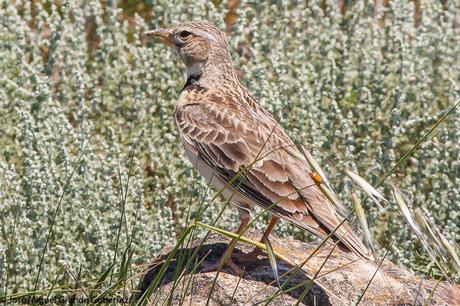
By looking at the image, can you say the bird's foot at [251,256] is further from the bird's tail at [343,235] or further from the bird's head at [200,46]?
the bird's head at [200,46]

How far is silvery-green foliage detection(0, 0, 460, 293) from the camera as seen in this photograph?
6531 mm

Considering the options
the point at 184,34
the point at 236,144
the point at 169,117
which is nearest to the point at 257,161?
the point at 236,144

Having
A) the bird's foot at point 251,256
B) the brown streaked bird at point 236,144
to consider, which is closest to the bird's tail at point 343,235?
the brown streaked bird at point 236,144

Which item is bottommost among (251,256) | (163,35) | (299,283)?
(251,256)

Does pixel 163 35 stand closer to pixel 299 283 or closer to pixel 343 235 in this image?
pixel 299 283

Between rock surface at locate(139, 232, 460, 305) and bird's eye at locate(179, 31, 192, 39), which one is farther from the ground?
bird's eye at locate(179, 31, 192, 39)

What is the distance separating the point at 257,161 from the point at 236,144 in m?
0.49

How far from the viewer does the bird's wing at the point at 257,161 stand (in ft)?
16.9

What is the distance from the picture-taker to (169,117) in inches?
297

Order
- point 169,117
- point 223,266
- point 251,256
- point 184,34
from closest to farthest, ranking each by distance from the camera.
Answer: point 223,266 → point 251,256 → point 184,34 → point 169,117

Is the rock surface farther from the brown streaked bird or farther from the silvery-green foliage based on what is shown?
the silvery-green foliage

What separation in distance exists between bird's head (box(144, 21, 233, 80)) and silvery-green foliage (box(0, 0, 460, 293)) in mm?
580

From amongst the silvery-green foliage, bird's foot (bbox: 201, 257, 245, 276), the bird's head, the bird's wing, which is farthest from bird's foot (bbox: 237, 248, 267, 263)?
the bird's head

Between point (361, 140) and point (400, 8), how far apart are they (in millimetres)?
1254
